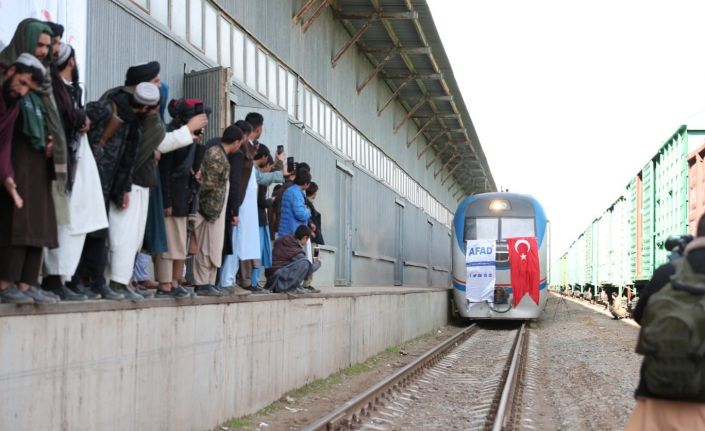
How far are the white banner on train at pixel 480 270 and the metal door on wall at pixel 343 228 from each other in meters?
3.15

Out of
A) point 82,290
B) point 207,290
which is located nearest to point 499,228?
point 207,290

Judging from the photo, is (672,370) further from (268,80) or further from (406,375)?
(268,80)

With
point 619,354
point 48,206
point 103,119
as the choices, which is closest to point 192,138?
point 103,119

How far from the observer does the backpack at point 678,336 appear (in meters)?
3.19

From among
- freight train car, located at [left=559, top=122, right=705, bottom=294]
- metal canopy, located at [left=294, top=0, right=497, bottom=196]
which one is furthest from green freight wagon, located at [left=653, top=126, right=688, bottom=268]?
metal canopy, located at [left=294, top=0, right=497, bottom=196]

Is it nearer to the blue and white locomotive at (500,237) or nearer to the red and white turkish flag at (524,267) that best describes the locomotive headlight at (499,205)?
the blue and white locomotive at (500,237)

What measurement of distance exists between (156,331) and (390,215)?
74.1 ft

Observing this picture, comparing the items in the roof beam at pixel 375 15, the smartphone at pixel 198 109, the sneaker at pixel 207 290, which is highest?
the roof beam at pixel 375 15

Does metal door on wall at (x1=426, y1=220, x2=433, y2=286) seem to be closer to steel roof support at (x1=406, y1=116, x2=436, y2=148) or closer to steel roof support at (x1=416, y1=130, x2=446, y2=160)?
steel roof support at (x1=416, y1=130, x2=446, y2=160)

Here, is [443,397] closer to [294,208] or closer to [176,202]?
[294,208]

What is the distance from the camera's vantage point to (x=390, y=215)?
92.3ft

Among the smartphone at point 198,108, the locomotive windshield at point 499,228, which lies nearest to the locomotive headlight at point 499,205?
the locomotive windshield at point 499,228

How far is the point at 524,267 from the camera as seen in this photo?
1877 centimetres

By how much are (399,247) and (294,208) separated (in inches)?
782
